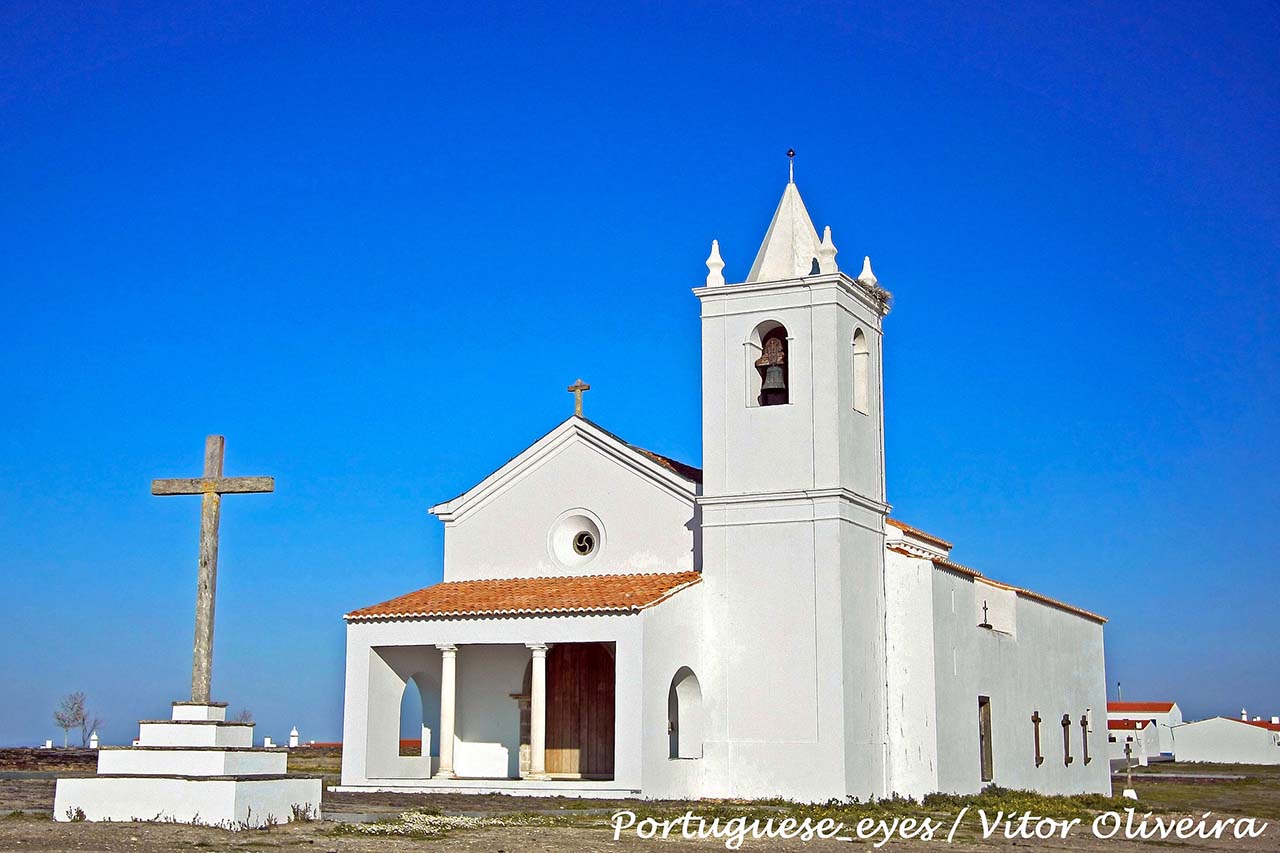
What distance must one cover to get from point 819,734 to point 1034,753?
8.53 metres

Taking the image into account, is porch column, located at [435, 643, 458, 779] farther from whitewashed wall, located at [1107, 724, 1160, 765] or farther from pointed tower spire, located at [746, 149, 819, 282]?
whitewashed wall, located at [1107, 724, 1160, 765]

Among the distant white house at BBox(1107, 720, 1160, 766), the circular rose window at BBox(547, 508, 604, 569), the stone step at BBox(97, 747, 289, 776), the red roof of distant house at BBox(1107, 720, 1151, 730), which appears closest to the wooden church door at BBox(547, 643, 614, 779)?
the circular rose window at BBox(547, 508, 604, 569)

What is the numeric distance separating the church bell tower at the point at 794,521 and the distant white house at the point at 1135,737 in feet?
153

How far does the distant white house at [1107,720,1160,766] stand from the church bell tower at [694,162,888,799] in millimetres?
46744

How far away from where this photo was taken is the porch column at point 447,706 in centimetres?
2656

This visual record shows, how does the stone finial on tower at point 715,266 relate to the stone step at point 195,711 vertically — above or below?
above

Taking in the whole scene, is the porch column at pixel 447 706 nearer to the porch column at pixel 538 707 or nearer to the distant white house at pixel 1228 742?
the porch column at pixel 538 707

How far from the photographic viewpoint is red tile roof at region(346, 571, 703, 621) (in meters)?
25.4

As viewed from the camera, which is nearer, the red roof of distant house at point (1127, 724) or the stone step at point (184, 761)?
the stone step at point (184, 761)

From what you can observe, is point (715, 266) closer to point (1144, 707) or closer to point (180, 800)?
point (180, 800)

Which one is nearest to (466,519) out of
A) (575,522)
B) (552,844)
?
(575,522)

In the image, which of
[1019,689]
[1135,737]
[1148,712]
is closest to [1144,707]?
[1148,712]

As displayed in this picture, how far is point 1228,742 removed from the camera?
272ft

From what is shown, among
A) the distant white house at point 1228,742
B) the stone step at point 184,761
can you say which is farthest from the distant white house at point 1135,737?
the stone step at point 184,761
